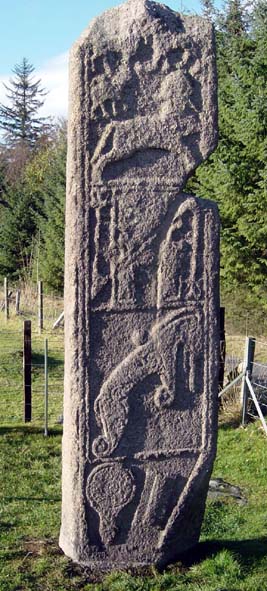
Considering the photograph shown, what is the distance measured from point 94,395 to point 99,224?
98cm

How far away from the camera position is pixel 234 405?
890 centimetres

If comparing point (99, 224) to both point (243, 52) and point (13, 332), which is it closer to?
point (13, 332)

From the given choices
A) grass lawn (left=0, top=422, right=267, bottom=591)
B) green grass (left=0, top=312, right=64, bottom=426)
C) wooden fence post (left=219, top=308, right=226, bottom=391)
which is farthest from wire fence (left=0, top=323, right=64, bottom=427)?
wooden fence post (left=219, top=308, right=226, bottom=391)

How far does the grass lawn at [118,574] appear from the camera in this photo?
4.06m

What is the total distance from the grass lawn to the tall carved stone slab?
6.9 inches

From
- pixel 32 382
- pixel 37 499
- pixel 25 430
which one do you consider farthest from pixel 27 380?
pixel 37 499

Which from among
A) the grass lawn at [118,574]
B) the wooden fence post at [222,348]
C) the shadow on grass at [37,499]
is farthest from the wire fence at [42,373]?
the shadow on grass at [37,499]

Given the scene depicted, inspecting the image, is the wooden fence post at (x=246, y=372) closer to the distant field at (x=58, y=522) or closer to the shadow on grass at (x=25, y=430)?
the distant field at (x=58, y=522)

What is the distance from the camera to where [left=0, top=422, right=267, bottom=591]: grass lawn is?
4.06 metres

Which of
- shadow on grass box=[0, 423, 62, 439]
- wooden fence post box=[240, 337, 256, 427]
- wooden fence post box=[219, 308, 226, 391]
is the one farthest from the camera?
wooden fence post box=[219, 308, 226, 391]

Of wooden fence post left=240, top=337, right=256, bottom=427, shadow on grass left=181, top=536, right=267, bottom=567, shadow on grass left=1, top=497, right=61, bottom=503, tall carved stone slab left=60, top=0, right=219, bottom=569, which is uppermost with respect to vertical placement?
tall carved stone slab left=60, top=0, right=219, bottom=569

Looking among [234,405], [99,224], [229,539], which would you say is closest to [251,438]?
[234,405]

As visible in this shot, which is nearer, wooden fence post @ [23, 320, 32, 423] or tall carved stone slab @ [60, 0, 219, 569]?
tall carved stone slab @ [60, 0, 219, 569]

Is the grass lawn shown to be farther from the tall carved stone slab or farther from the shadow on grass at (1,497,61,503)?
the tall carved stone slab
